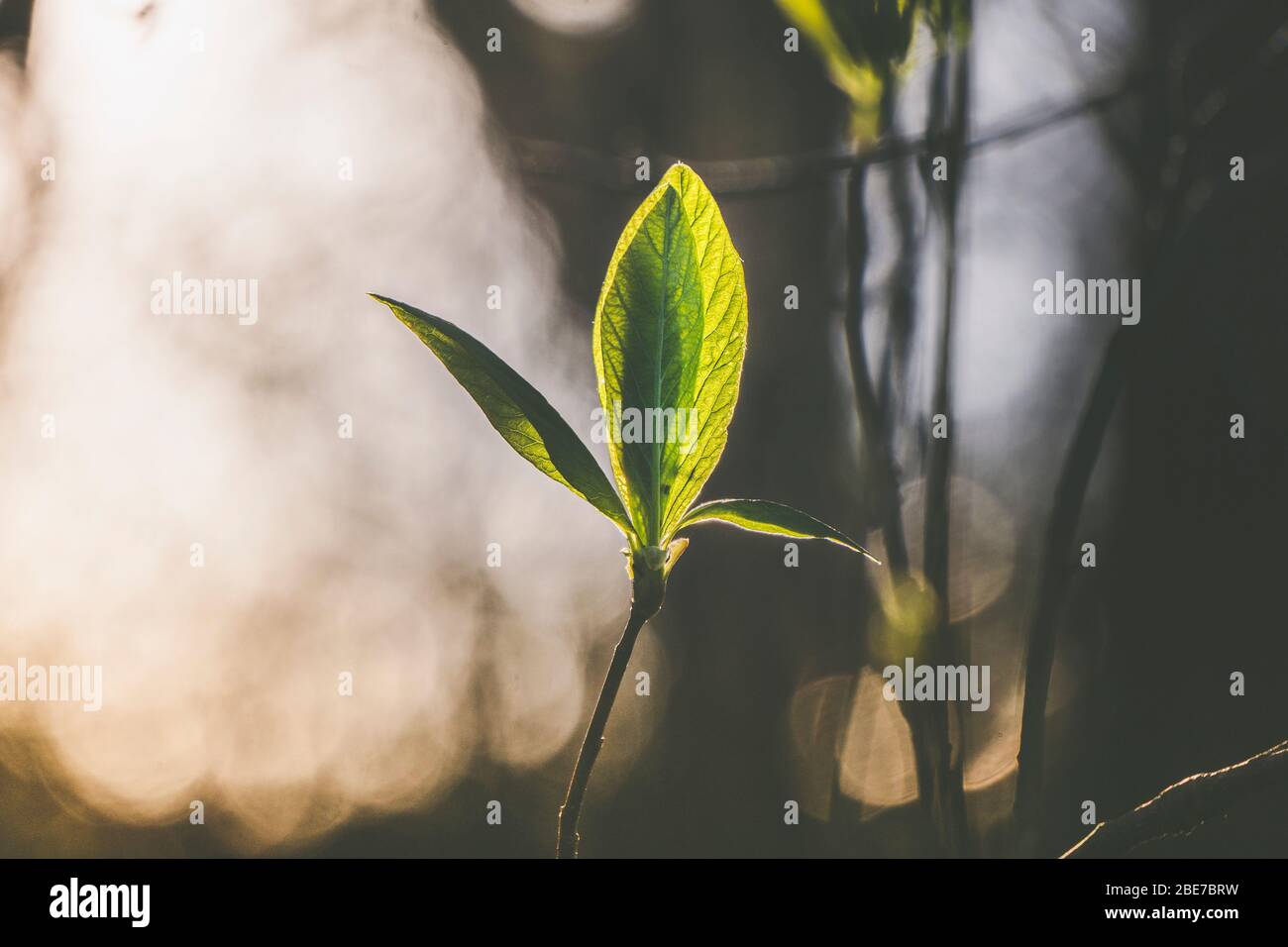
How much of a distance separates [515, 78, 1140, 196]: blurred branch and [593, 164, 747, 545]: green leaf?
0.11 metres

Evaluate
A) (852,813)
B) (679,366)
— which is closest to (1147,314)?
(679,366)

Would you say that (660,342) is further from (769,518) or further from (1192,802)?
(1192,802)

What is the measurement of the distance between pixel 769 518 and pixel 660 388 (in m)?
0.06

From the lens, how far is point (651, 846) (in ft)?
5.17

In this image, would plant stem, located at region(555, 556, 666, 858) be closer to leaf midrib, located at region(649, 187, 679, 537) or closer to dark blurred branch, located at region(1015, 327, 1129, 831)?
leaf midrib, located at region(649, 187, 679, 537)

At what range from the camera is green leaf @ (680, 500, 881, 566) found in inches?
10.5

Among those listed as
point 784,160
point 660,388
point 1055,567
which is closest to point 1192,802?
point 1055,567

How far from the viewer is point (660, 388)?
0.97 ft

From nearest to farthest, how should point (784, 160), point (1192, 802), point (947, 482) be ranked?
1. point (1192, 802)
2. point (947, 482)
3. point (784, 160)

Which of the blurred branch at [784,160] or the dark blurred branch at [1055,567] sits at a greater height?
the blurred branch at [784,160]

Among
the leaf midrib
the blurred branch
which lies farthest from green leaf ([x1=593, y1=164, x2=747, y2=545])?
the blurred branch

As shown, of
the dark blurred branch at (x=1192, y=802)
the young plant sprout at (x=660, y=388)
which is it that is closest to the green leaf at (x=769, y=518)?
the young plant sprout at (x=660, y=388)

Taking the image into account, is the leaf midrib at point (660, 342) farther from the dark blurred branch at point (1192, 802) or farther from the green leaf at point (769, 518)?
the dark blurred branch at point (1192, 802)

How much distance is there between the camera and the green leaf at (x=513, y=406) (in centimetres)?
26
